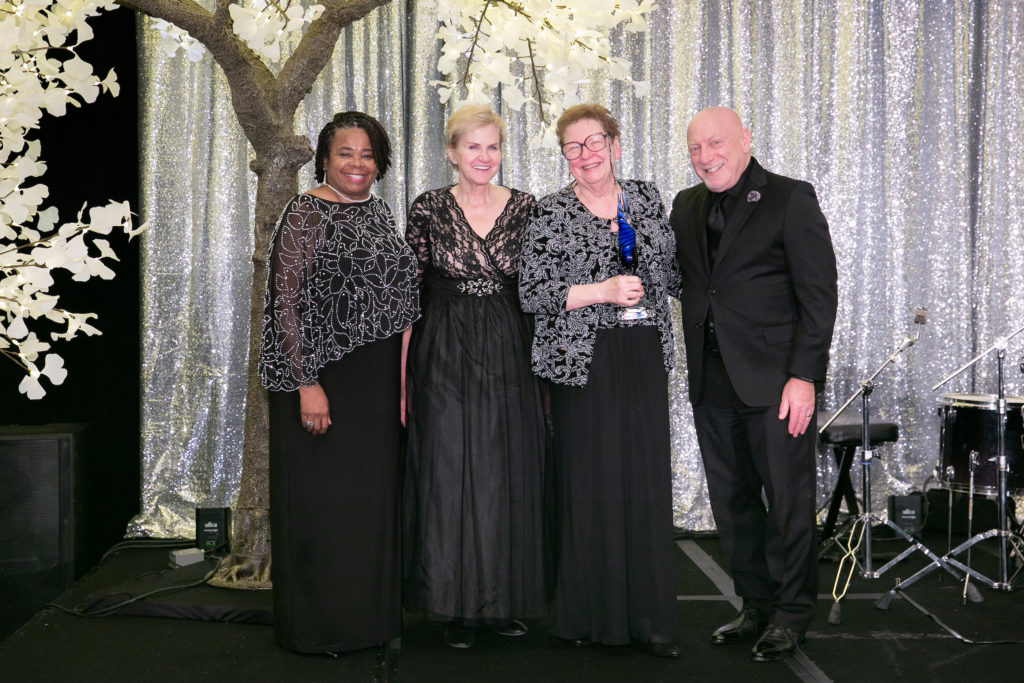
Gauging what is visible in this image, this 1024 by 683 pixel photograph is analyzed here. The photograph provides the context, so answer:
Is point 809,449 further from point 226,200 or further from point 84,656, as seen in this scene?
point 226,200

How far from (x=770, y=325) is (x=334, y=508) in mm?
1361

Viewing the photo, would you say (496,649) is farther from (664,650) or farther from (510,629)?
(664,650)

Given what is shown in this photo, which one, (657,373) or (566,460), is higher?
(657,373)

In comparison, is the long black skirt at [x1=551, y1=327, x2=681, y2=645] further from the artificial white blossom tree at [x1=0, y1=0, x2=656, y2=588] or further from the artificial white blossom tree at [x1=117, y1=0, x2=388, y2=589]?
the artificial white blossom tree at [x1=117, y1=0, x2=388, y2=589]

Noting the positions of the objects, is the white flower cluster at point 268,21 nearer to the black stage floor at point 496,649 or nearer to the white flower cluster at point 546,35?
the white flower cluster at point 546,35

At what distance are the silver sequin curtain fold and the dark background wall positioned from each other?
5.1 inches

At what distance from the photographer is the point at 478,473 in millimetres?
2867

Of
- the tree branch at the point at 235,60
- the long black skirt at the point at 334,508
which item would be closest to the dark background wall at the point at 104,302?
the tree branch at the point at 235,60

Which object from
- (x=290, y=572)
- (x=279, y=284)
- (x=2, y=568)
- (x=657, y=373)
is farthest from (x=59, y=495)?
(x=657, y=373)

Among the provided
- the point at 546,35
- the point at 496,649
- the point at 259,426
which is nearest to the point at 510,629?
the point at 496,649

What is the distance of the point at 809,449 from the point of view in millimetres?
2811

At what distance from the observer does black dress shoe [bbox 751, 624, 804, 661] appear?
9.00 ft

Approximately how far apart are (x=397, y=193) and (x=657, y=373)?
7.48 ft

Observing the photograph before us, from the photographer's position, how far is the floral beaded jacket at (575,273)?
2.75 metres
